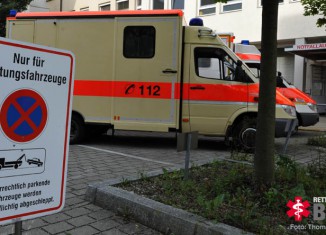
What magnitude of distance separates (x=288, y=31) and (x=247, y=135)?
11.0m

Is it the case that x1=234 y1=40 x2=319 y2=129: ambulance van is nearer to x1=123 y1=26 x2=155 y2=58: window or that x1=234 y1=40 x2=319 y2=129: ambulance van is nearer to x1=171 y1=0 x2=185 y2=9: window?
x1=123 y1=26 x2=155 y2=58: window

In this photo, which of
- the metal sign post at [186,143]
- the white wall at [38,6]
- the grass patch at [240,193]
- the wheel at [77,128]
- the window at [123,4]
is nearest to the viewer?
the grass patch at [240,193]

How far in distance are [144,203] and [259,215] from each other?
1138 millimetres

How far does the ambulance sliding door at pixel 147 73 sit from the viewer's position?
26.3 feet

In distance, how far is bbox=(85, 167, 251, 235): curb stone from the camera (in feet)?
10.6

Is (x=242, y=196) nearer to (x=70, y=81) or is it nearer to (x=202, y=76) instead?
(x=70, y=81)

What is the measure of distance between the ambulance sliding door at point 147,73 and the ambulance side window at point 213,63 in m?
0.47

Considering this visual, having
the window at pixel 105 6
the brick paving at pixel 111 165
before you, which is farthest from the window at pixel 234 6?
the brick paving at pixel 111 165

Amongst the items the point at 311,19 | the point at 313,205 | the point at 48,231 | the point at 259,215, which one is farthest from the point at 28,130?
the point at 311,19

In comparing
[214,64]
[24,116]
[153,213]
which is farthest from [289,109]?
[24,116]

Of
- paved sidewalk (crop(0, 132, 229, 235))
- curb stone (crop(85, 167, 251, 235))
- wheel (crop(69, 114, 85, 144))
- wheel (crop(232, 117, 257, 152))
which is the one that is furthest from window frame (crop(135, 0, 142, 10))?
curb stone (crop(85, 167, 251, 235))

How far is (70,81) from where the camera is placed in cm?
223

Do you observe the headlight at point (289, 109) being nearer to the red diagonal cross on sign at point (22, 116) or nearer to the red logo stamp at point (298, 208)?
the red logo stamp at point (298, 208)

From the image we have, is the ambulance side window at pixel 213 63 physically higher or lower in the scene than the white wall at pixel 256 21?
lower
